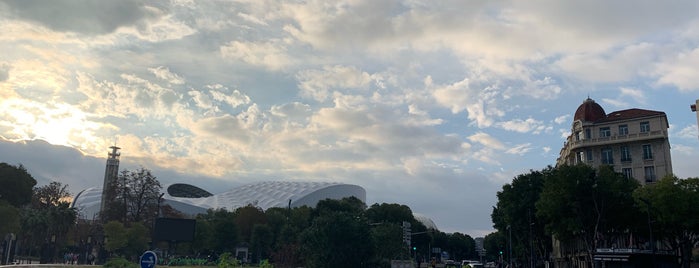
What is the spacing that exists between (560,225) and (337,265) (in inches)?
958

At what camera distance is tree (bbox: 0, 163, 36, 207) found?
261 feet

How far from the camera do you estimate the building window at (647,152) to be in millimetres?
74812

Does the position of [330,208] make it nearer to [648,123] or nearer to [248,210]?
[248,210]

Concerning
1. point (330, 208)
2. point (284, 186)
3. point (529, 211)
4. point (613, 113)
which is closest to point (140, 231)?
point (330, 208)

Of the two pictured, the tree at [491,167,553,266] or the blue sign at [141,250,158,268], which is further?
the tree at [491,167,553,266]

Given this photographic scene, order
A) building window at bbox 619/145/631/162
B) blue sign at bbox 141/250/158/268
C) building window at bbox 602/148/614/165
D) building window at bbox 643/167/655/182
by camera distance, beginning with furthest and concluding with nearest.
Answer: building window at bbox 602/148/614/165 < building window at bbox 619/145/631/162 < building window at bbox 643/167/655/182 < blue sign at bbox 141/250/158/268

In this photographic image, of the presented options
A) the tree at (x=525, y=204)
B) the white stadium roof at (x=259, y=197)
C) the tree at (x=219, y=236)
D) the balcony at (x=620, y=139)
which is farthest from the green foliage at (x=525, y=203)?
the white stadium roof at (x=259, y=197)

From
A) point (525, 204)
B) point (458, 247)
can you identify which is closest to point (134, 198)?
point (525, 204)

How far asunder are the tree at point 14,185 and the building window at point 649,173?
89.2 meters

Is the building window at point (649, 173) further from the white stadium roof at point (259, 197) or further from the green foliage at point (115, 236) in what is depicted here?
the white stadium roof at point (259, 197)

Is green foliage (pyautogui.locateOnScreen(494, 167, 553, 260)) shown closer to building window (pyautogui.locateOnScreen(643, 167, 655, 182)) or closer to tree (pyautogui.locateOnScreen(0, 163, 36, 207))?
building window (pyautogui.locateOnScreen(643, 167, 655, 182))

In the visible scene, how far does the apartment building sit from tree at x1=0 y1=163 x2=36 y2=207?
80.0 metres

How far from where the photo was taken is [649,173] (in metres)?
74.8

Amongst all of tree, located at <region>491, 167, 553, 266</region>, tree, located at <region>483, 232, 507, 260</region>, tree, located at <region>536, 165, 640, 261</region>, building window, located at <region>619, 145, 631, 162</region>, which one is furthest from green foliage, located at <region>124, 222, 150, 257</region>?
building window, located at <region>619, 145, 631, 162</region>
